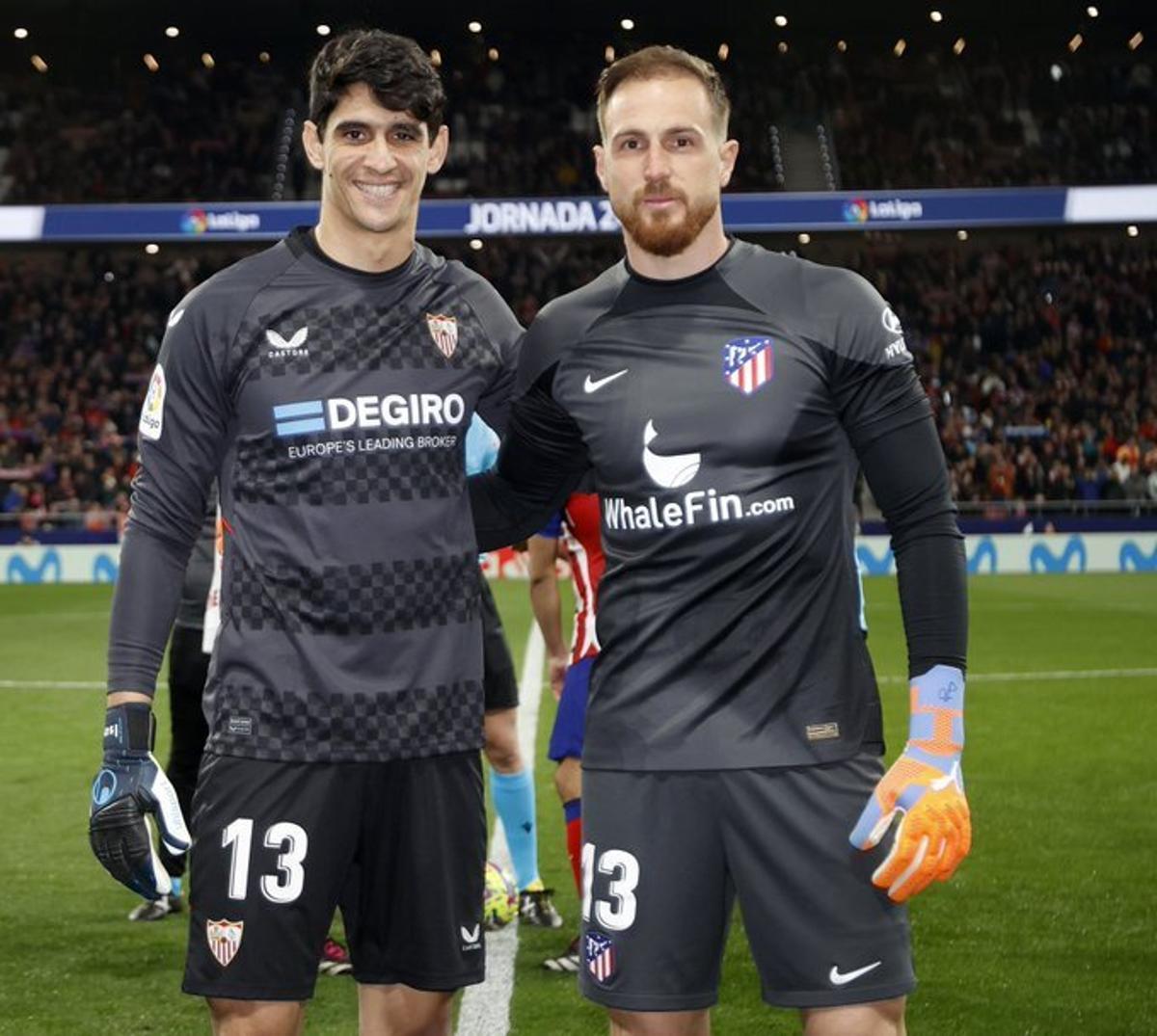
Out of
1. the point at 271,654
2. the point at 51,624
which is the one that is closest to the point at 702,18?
the point at 51,624

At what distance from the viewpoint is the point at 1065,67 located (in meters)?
37.2

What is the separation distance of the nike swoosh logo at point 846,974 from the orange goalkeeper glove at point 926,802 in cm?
14

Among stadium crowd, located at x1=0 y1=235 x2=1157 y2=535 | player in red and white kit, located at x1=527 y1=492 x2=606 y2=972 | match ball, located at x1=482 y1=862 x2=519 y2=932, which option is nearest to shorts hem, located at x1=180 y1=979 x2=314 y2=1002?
player in red and white kit, located at x1=527 y1=492 x2=606 y2=972

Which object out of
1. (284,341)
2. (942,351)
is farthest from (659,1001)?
(942,351)

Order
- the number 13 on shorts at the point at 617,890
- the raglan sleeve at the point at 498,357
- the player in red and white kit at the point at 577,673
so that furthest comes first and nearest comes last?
the player in red and white kit at the point at 577,673 < the raglan sleeve at the point at 498,357 < the number 13 on shorts at the point at 617,890

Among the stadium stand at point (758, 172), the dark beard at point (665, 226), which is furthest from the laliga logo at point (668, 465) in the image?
the stadium stand at point (758, 172)

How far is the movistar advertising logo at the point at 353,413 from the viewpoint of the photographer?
12.0 feet

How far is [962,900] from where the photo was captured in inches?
278

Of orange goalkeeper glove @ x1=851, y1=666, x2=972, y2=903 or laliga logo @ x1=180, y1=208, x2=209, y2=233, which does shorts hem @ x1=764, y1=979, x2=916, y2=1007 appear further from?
laliga logo @ x1=180, y1=208, x2=209, y2=233

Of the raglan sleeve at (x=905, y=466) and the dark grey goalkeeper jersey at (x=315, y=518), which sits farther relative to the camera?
the dark grey goalkeeper jersey at (x=315, y=518)

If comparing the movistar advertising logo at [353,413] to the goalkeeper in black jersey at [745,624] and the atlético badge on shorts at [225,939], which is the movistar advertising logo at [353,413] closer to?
the goalkeeper in black jersey at [745,624]

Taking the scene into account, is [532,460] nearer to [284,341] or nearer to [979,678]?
[284,341]

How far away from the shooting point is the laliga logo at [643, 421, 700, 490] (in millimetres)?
3420

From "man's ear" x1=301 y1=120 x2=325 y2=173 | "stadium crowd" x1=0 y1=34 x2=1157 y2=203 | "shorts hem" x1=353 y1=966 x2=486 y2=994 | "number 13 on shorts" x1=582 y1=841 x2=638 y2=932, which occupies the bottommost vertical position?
"shorts hem" x1=353 y1=966 x2=486 y2=994
